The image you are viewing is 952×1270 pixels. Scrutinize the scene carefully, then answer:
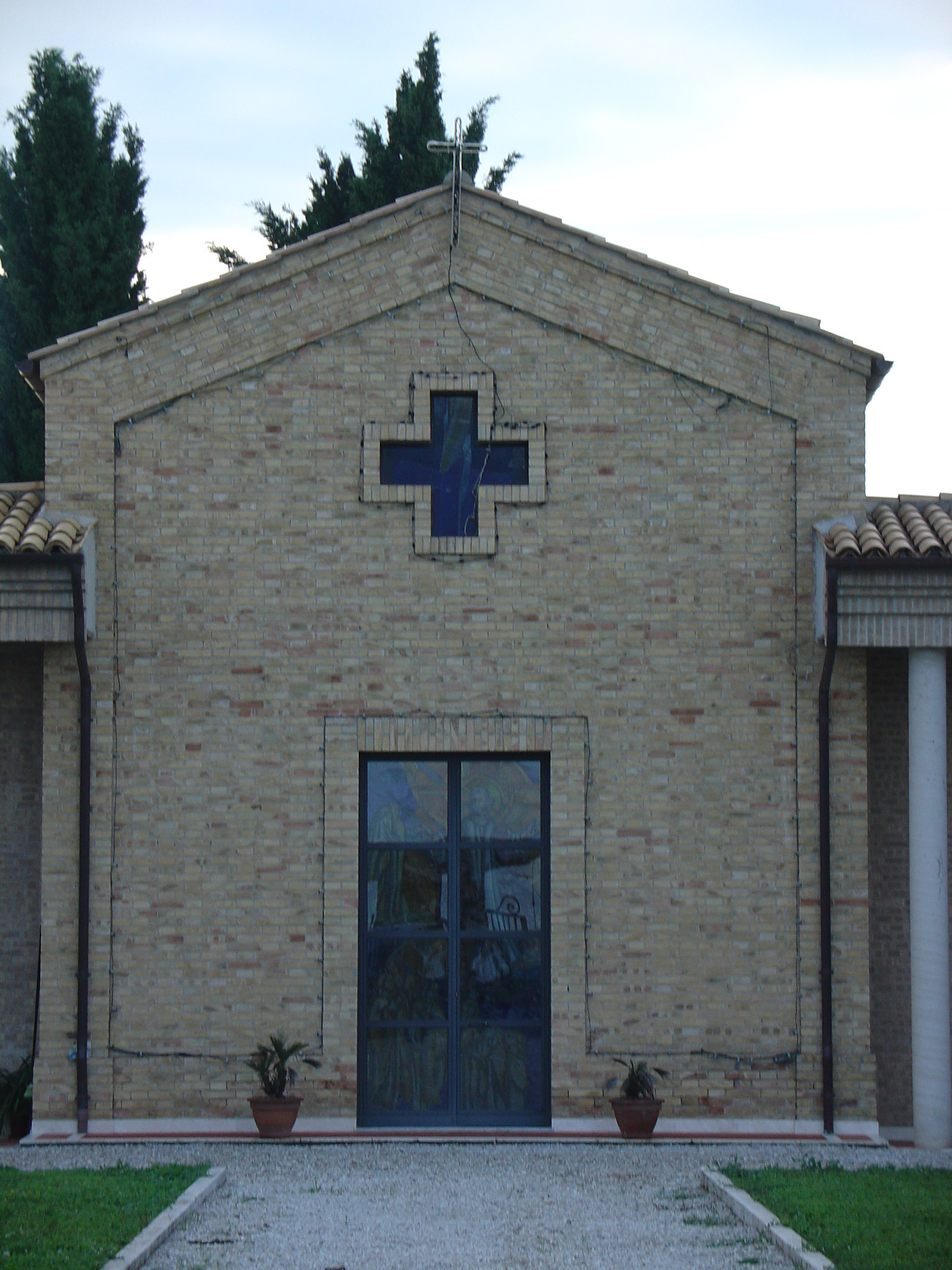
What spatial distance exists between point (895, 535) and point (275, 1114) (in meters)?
6.63

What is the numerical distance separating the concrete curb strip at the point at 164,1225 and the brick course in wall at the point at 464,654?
1957mm

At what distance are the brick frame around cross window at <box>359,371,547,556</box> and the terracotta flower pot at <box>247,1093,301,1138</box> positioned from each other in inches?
174

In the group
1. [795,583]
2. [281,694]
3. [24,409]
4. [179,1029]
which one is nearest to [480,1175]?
[179,1029]

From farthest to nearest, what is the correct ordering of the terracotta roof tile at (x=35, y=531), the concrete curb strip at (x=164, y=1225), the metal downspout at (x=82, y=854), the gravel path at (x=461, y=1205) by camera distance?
the metal downspout at (x=82, y=854) < the terracotta roof tile at (x=35, y=531) < the gravel path at (x=461, y=1205) < the concrete curb strip at (x=164, y=1225)

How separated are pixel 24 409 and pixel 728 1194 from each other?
16.4 meters

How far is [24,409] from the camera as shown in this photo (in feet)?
70.7

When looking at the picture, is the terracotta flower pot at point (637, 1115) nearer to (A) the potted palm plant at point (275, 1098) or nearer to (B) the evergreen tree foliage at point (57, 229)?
(A) the potted palm plant at point (275, 1098)

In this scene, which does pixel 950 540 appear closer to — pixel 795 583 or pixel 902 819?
pixel 795 583

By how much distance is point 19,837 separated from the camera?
12.4m

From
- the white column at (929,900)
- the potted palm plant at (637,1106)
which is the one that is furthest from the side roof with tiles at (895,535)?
the potted palm plant at (637,1106)

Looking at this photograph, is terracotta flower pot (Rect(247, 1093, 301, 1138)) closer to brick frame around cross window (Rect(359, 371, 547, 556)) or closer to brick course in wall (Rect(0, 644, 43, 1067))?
brick course in wall (Rect(0, 644, 43, 1067))

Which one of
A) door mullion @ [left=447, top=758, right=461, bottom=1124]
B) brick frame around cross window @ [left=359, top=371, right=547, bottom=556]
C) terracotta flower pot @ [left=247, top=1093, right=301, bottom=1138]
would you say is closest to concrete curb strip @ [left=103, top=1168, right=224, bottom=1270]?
terracotta flower pot @ [left=247, top=1093, right=301, bottom=1138]

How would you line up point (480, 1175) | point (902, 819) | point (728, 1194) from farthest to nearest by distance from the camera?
point (902, 819) < point (480, 1175) < point (728, 1194)

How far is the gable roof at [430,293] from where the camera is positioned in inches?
473
